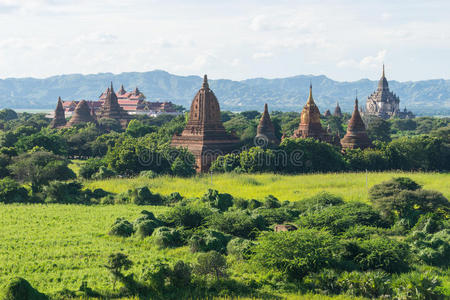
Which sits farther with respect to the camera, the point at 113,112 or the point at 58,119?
the point at 113,112

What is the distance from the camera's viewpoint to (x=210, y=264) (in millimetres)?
18062

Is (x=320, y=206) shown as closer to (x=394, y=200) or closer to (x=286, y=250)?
(x=394, y=200)

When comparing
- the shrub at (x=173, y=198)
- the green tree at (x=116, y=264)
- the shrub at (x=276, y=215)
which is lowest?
the shrub at (x=173, y=198)

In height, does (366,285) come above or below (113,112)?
below

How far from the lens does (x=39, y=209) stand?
103 feet

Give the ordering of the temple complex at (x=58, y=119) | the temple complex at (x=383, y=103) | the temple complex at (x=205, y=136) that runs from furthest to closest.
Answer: the temple complex at (x=383, y=103)
the temple complex at (x=58, y=119)
the temple complex at (x=205, y=136)

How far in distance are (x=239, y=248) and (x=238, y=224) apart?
3483 millimetres

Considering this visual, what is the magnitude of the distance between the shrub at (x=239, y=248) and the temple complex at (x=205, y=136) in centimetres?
3082

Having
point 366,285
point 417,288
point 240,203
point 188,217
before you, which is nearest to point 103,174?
point 240,203

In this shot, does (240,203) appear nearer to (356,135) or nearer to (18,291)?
(18,291)

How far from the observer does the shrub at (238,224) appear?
81.1 feet

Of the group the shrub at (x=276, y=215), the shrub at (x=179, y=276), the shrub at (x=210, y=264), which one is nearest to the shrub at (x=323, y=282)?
the shrub at (x=210, y=264)

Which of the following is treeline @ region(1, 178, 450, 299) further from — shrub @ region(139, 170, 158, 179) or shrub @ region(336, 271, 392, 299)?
shrub @ region(139, 170, 158, 179)

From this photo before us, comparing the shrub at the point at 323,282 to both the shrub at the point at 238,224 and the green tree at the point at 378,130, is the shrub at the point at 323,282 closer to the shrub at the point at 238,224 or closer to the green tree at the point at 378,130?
the shrub at the point at 238,224
